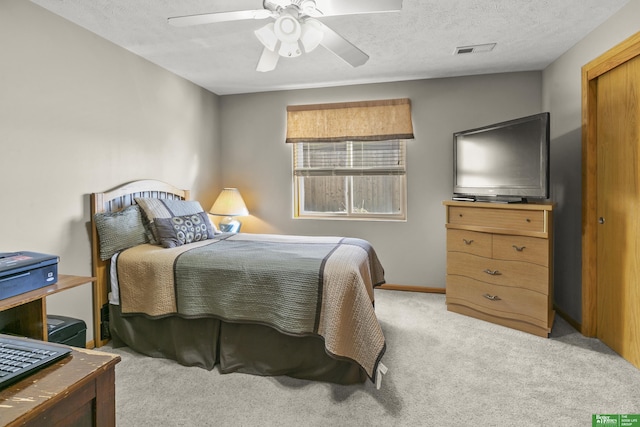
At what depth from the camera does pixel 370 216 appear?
431 cm

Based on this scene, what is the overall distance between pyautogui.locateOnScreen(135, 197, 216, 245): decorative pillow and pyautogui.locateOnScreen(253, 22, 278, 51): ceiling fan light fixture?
1.66m

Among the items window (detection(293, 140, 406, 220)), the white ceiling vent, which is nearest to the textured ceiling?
the white ceiling vent

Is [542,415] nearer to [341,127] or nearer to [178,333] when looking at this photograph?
[178,333]

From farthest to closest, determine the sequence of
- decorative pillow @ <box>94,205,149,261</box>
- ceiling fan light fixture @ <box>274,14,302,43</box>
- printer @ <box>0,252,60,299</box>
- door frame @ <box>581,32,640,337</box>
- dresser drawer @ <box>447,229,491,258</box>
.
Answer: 1. dresser drawer @ <box>447,229,491,258</box>
2. door frame @ <box>581,32,640,337</box>
3. decorative pillow @ <box>94,205,149,261</box>
4. ceiling fan light fixture @ <box>274,14,302,43</box>
5. printer @ <box>0,252,60,299</box>

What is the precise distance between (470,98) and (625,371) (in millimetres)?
2806

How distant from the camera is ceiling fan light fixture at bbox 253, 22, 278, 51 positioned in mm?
1923

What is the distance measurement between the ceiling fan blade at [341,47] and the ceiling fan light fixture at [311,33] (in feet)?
0.14

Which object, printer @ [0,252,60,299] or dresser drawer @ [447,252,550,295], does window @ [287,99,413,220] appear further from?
printer @ [0,252,60,299]

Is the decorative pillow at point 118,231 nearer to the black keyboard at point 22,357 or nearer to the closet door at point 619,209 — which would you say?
the black keyboard at point 22,357

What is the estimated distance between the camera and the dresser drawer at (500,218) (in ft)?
9.31

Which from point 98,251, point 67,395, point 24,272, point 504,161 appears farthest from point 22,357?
point 504,161

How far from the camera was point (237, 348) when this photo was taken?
233 cm

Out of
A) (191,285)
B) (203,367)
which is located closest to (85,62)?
(191,285)

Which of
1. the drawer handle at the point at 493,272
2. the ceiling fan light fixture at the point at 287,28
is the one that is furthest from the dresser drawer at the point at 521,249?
the ceiling fan light fixture at the point at 287,28
